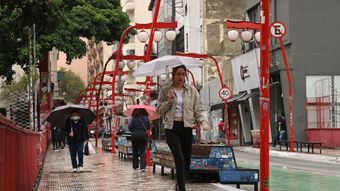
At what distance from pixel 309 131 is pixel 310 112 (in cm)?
137

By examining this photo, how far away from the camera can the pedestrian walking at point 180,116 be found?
9.47m

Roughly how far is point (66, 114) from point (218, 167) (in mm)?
5834

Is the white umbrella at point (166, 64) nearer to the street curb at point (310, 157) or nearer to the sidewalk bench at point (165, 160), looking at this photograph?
the sidewalk bench at point (165, 160)

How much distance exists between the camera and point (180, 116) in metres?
9.59

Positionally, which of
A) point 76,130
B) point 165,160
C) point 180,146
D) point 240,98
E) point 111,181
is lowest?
point 111,181

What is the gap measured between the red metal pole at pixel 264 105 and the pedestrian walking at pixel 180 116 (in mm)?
902

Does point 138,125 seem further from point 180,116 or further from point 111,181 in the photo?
point 180,116

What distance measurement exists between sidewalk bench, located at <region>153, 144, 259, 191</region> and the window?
78.1 feet

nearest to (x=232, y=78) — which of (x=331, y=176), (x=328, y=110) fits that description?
(x=328, y=110)

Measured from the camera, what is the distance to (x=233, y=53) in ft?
182

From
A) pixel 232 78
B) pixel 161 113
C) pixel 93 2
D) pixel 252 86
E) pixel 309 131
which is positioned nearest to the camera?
pixel 161 113

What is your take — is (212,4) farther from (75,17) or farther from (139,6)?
(139,6)

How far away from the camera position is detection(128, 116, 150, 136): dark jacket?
17562mm

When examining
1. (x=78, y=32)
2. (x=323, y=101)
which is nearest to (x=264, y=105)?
(x=78, y=32)
